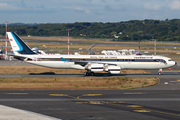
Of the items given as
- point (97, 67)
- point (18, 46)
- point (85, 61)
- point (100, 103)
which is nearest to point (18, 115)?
point (100, 103)

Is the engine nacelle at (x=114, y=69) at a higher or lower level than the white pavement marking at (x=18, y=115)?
higher

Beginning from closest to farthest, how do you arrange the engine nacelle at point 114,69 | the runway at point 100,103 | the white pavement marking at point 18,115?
the white pavement marking at point 18,115
the runway at point 100,103
the engine nacelle at point 114,69

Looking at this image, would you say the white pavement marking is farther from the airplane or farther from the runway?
the airplane

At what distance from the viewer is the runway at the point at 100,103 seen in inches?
863

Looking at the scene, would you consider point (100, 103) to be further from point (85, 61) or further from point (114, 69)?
point (85, 61)

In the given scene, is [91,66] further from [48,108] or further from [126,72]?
[48,108]

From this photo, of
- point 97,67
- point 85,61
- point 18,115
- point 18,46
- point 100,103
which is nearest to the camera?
point 18,115

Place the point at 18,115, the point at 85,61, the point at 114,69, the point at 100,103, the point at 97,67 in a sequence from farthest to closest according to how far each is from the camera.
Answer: the point at 85,61 < the point at 97,67 < the point at 114,69 < the point at 100,103 < the point at 18,115

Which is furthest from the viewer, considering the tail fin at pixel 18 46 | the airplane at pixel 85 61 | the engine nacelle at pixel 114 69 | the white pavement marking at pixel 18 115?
the tail fin at pixel 18 46

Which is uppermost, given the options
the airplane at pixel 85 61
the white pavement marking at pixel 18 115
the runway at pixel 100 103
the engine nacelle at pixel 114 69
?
the airplane at pixel 85 61

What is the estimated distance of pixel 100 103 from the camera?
86.6 feet

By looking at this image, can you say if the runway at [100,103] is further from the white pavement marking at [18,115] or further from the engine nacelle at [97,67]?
the engine nacelle at [97,67]

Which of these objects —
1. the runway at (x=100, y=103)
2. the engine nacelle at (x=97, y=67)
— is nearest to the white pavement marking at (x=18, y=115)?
the runway at (x=100, y=103)

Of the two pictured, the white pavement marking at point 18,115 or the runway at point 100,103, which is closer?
the white pavement marking at point 18,115
